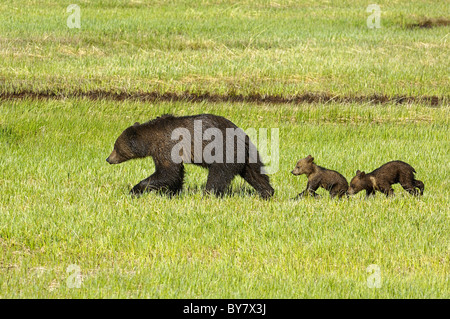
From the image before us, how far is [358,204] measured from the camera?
8758mm

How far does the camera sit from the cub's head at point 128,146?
360 inches

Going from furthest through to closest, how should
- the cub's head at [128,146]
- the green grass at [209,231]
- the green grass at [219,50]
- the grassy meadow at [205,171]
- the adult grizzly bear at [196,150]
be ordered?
the green grass at [219,50] < the cub's head at [128,146] < the adult grizzly bear at [196,150] < the grassy meadow at [205,171] < the green grass at [209,231]

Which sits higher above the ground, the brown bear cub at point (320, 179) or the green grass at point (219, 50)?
the green grass at point (219, 50)

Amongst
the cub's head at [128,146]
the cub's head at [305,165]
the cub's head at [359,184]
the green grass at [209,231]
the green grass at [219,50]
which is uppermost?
the green grass at [219,50]

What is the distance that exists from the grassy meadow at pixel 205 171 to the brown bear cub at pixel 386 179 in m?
0.19

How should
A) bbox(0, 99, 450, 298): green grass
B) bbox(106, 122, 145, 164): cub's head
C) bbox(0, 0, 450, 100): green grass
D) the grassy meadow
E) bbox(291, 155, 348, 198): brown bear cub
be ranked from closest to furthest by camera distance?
bbox(0, 99, 450, 298): green grass
the grassy meadow
bbox(106, 122, 145, 164): cub's head
bbox(291, 155, 348, 198): brown bear cub
bbox(0, 0, 450, 100): green grass

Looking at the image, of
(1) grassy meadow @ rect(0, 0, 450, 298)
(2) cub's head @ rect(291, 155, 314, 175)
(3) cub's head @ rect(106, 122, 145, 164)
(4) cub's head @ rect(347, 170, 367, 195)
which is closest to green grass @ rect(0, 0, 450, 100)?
(1) grassy meadow @ rect(0, 0, 450, 298)

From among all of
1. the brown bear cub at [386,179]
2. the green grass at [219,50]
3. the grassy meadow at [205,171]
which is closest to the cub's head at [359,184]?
the brown bear cub at [386,179]

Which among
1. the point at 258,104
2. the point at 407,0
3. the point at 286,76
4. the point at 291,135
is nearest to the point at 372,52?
the point at 286,76

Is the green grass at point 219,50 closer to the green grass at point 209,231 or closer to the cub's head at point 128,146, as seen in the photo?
the green grass at point 209,231

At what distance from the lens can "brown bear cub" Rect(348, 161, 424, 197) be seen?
30.2ft

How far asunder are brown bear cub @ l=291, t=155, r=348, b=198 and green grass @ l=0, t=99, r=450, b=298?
344mm

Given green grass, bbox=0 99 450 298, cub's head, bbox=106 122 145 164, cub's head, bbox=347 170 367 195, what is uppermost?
cub's head, bbox=106 122 145 164

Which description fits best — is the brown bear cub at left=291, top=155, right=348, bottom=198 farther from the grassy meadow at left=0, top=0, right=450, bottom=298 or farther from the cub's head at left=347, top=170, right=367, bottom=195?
the grassy meadow at left=0, top=0, right=450, bottom=298
